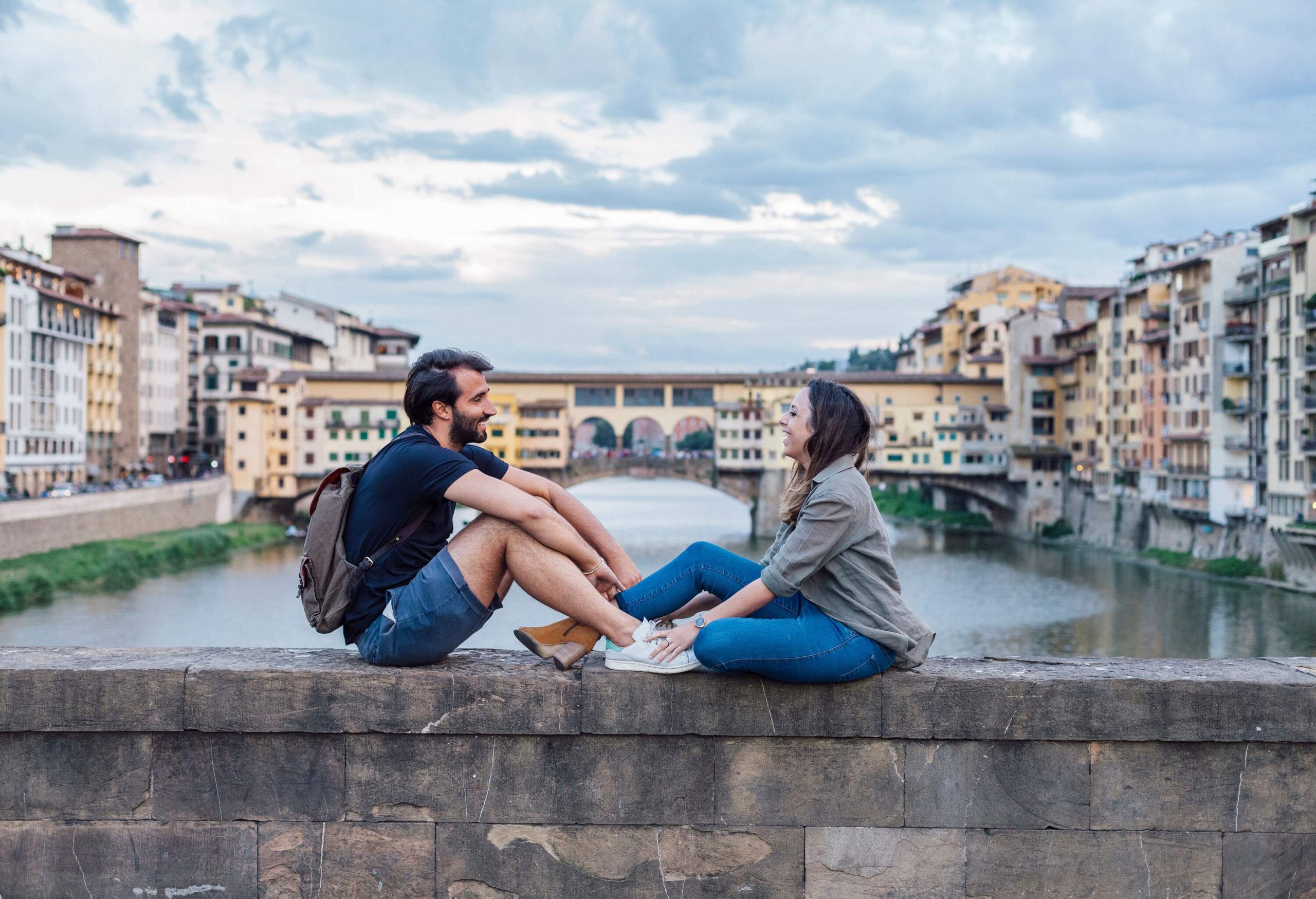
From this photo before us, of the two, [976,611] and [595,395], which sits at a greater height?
[595,395]

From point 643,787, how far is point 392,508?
3.17ft

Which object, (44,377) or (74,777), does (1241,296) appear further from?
(74,777)

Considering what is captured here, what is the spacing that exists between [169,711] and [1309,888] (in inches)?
113


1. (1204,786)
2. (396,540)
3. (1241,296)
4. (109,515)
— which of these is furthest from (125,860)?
(1241,296)

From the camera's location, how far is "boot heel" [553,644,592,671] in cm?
370

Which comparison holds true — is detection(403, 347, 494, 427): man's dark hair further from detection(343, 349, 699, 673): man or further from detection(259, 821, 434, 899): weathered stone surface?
detection(259, 821, 434, 899): weathered stone surface

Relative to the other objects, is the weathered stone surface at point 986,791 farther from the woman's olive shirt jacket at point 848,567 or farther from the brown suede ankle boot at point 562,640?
the brown suede ankle boot at point 562,640

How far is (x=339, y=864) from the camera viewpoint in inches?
143

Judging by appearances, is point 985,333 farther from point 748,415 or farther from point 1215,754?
point 1215,754

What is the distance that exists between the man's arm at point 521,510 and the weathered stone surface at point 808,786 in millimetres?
649

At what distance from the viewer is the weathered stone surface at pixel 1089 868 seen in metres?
3.62

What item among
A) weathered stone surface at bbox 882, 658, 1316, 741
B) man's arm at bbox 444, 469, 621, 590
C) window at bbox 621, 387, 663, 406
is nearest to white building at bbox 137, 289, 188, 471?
window at bbox 621, 387, 663, 406

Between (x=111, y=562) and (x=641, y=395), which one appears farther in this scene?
(x=641, y=395)

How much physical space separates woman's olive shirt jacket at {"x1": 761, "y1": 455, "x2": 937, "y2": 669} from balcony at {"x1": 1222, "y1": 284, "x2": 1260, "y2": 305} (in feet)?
131
